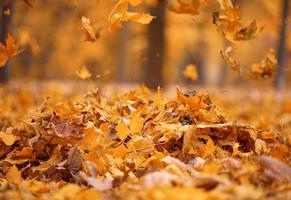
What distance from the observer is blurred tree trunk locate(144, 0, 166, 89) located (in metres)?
11.9

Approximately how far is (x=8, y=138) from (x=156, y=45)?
906cm

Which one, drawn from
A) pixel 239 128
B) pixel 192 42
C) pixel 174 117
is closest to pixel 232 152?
pixel 239 128

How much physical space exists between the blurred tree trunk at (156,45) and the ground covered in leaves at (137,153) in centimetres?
755

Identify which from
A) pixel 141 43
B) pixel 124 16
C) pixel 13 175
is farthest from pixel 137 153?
pixel 141 43

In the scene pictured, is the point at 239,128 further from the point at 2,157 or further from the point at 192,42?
the point at 192,42

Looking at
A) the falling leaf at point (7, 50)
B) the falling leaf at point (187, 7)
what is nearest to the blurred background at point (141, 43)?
the falling leaf at point (7, 50)

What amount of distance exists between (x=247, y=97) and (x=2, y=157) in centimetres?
842

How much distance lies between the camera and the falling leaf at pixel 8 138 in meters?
3.54

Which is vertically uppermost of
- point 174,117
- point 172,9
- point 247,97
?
point 172,9

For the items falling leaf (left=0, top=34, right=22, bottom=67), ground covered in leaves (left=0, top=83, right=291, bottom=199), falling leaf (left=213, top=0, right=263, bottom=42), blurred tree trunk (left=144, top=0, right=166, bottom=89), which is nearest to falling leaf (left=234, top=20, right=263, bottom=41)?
falling leaf (left=213, top=0, right=263, bottom=42)

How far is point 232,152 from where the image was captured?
3551 millimetres

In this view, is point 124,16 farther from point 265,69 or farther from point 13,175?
point 265,69

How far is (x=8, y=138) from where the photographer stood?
355 cm

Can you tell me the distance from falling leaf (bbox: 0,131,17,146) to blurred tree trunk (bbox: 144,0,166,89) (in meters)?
8.30
